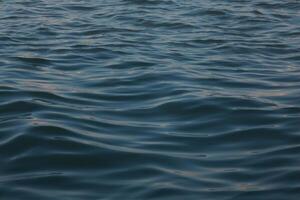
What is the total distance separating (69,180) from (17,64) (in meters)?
3.99

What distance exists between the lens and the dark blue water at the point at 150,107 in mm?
4727

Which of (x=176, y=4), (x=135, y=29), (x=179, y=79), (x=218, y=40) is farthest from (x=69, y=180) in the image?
(x=176, y=4)

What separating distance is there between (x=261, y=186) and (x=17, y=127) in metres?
2.33

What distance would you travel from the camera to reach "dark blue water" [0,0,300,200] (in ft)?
15.5

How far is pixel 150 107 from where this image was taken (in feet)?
21.7

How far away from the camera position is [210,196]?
4488 millimetres

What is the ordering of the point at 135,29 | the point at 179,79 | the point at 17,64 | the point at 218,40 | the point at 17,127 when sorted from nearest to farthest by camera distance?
the point at 17,127, the point at 179,79, the point at 17,64, the point at 218,40, the point at 135,29

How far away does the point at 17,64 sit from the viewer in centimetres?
841

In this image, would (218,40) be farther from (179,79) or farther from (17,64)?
(17,64)

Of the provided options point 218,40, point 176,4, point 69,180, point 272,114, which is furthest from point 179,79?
point 176,4

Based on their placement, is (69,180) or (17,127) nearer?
(69,180)

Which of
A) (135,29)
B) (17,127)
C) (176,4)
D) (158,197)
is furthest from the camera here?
(176,4)

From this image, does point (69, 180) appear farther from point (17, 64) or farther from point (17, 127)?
point (17, 64)

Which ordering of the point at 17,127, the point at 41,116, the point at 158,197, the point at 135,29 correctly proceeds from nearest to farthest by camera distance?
the point at 158,197 < the point at 17,127 < the point at 41,116 < the point at 135,29
